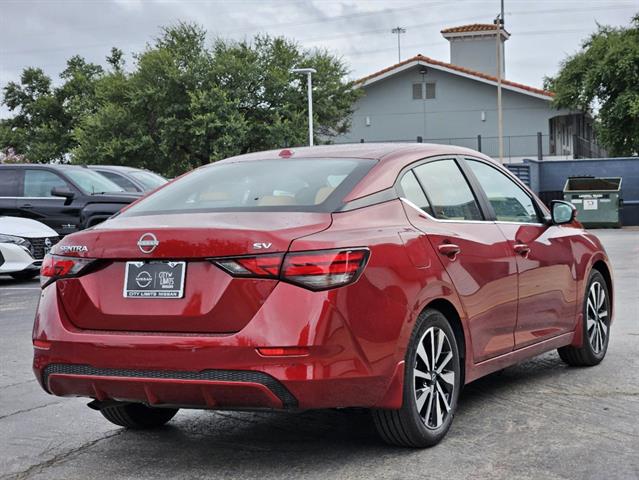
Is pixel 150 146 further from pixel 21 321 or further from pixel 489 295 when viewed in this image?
pixel 489 295

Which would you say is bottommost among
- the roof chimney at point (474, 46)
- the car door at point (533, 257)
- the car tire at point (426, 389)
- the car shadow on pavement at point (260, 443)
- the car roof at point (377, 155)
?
the car shadow on pavement at point (260, 443)

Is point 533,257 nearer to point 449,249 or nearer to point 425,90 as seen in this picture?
point 449,249

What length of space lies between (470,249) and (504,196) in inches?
39.7

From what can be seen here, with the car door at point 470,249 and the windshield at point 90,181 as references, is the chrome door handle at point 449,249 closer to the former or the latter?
the car door at point 470,249

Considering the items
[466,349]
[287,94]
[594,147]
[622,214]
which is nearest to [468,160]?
[466,349]

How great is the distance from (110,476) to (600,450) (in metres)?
2.27

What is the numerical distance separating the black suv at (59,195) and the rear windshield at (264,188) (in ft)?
33.3

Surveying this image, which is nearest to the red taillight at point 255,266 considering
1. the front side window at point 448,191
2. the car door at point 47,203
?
the front side window at point 448,191

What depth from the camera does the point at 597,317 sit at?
278 inches

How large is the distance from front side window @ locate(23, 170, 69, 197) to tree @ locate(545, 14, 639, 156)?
91.8 ft

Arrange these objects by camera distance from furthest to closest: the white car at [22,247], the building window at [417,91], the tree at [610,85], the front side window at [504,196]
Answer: the building window at [417,91] < the tree at [610,85] < the white car at [22,247] < the front side window at [504,196]

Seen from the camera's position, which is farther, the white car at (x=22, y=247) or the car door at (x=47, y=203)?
the car door at (x=47, y=203)

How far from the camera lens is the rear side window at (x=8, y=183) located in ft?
54.0

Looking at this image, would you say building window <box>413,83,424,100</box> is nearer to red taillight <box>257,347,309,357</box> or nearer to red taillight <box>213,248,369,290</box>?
red taillight <box>213,248,369,290</box>
